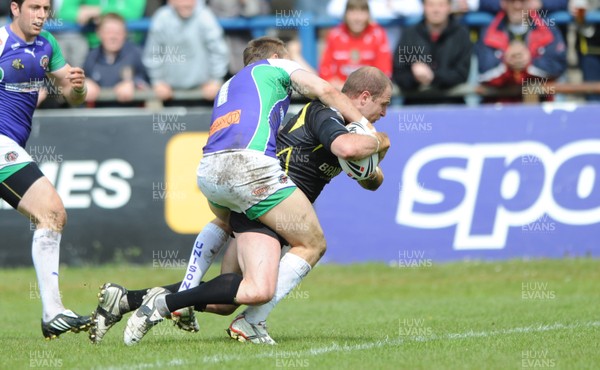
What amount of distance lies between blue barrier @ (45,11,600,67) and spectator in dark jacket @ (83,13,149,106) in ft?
1.99

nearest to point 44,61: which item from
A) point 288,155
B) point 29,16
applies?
point 29,16

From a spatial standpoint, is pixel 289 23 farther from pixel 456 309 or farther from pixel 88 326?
pixel 88 326

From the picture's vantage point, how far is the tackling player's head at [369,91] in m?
8.16

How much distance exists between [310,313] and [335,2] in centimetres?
617

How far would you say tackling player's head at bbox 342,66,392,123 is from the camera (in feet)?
26.8

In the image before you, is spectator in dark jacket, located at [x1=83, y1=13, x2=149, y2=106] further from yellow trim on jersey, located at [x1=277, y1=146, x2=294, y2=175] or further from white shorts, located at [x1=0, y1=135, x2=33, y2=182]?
yellow trim on jersey, located at [x1=277, y1=146, x2=294, y2=175]

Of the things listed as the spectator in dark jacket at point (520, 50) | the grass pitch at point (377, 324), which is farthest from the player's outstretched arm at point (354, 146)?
the spectator in dark jacket at point (520, 50)

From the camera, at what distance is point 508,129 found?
546 inches

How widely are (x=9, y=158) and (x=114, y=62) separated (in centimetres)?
625

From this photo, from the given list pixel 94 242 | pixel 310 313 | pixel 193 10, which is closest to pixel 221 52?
pixel 193 10

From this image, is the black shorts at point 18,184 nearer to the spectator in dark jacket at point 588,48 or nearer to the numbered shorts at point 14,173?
the numbered shorts at point 14,173

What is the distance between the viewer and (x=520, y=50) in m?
14.3

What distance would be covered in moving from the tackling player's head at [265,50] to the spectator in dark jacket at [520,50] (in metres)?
6.53

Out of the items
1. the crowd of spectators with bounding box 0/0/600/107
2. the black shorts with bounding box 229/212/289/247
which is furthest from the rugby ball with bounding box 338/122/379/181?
the crowd of spectators with bounding box 0/0/600/107
